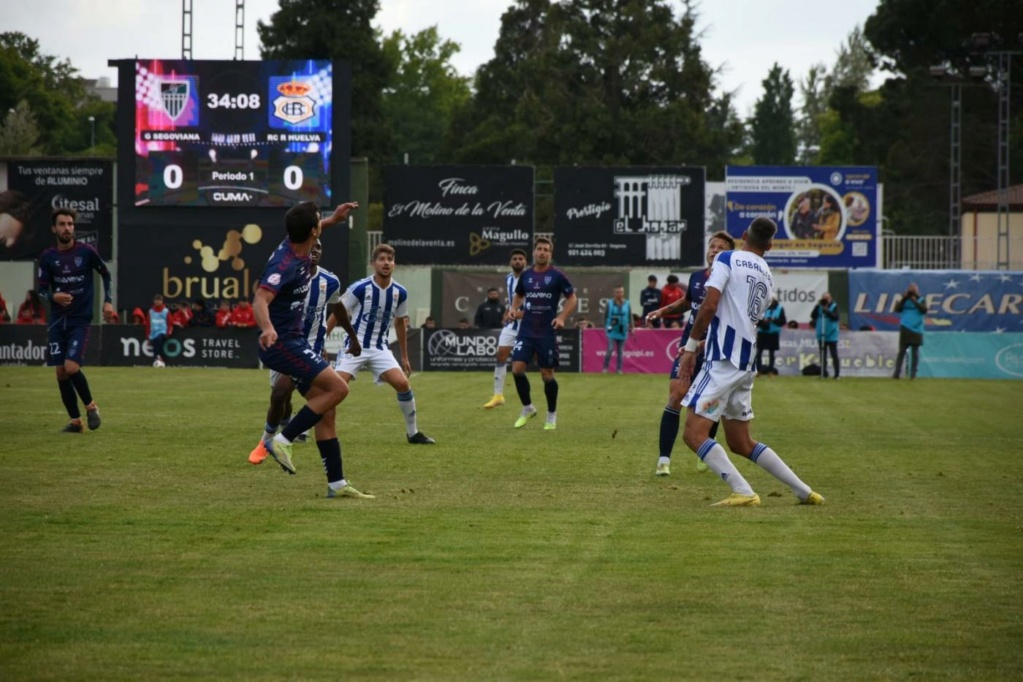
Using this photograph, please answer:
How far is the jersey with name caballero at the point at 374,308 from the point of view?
15055 millimetres

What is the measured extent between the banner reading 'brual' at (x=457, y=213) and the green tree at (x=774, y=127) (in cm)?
6857

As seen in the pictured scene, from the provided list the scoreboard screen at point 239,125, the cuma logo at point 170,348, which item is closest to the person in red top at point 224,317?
the cuma logo at point 170,348

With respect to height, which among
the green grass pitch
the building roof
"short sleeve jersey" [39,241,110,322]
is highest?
the building roof

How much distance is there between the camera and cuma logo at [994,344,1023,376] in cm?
3472

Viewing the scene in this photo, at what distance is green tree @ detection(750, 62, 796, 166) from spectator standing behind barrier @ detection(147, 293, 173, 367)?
7775cm

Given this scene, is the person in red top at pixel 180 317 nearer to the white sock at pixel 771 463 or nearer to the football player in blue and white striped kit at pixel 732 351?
the football player in blue and white striped kit at pixel 732 351

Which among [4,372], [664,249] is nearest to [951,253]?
[664,249]

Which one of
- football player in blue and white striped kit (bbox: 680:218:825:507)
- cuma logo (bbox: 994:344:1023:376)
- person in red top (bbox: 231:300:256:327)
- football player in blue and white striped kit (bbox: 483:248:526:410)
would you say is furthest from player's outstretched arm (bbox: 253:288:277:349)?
cuma logo (bbox: 994:344:1023:376)

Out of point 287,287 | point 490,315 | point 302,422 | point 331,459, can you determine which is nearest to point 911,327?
point 490,315

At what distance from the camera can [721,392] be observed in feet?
32.0

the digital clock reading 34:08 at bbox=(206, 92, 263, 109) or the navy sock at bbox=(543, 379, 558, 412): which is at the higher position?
the digital clock reading 34:08 at bbox=(206, 92, 263, 109)

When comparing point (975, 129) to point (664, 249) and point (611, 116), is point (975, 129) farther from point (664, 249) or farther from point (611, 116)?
point (664, 249)

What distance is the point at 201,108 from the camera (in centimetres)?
3544

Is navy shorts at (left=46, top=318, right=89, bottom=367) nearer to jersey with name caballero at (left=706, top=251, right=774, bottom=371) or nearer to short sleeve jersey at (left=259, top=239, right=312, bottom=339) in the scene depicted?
short sleeve jersey at (left=259, top=239, right=312, bottom=339)
